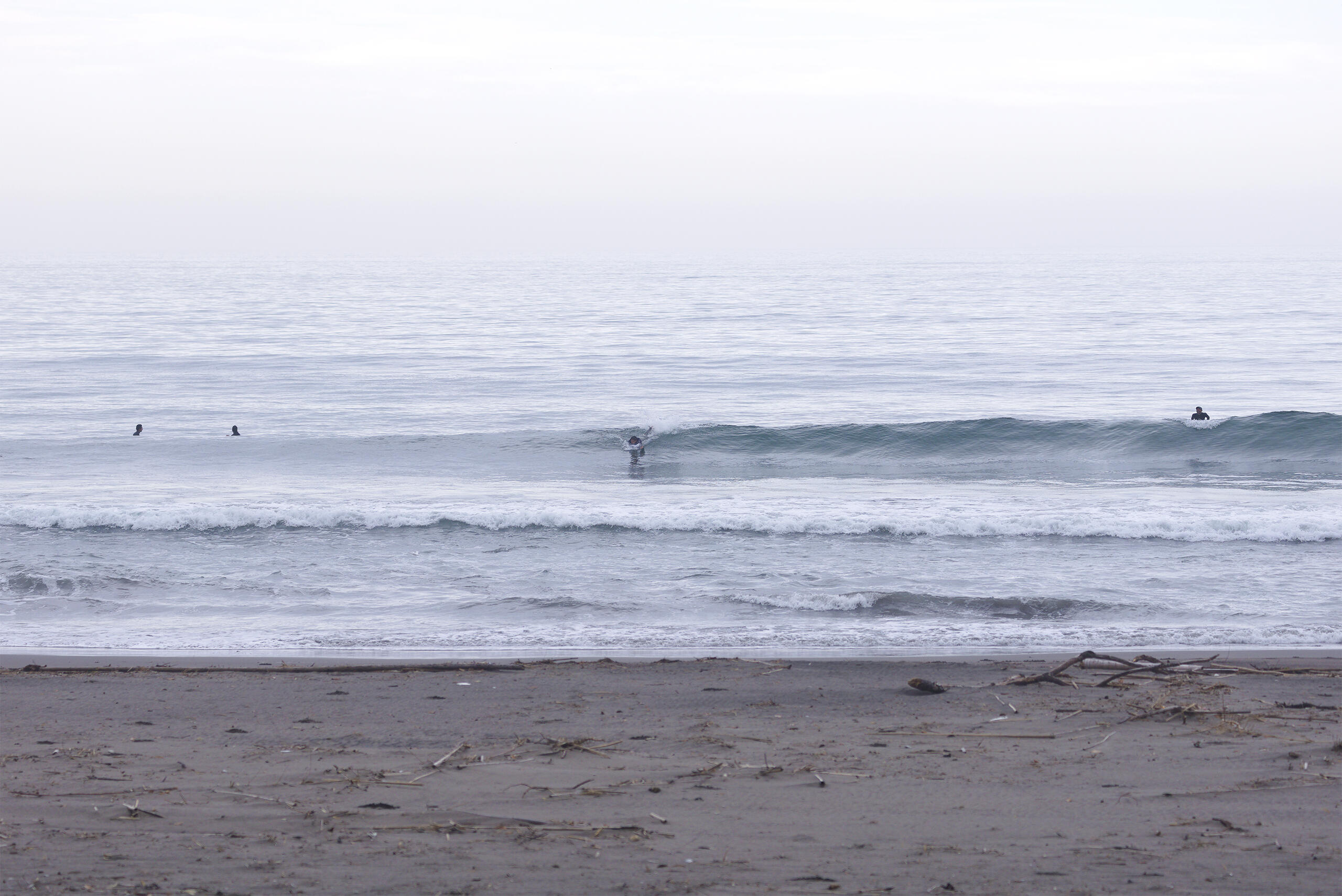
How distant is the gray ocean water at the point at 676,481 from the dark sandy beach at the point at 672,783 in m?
2.20

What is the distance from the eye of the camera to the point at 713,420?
1086 inches

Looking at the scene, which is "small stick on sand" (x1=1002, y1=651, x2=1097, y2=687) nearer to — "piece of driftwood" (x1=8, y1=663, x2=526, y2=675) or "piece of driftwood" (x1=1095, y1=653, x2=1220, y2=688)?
"piece of driftwood" (x1=1095, y1=653, x2=1220, y2=688)

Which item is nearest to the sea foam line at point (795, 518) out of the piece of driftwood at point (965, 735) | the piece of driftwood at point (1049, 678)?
the piece of driftwood at point (1049, 678)

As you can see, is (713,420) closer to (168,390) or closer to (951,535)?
(951,535)

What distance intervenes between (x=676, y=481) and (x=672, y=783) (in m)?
15.5

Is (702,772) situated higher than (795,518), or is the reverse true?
(795,518)

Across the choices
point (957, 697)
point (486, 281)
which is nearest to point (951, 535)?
point (957, 697)

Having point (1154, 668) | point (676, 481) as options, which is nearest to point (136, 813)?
point (1154, 668)

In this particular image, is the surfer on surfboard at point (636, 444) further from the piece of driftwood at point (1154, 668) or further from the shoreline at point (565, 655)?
the piece of driftwood at point (1154, 668)

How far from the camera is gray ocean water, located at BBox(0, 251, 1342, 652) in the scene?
36.9 feet

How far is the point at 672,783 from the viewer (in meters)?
5.77

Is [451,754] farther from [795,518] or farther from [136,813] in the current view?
[795,518]

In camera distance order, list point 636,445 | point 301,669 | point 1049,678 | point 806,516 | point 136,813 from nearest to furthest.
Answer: point 136,813 < point 1049,678 < point 301,669 < point 806,516 < point 636,445

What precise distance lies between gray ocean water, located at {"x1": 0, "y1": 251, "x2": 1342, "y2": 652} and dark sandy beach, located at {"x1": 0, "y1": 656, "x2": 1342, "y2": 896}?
2195 mm
